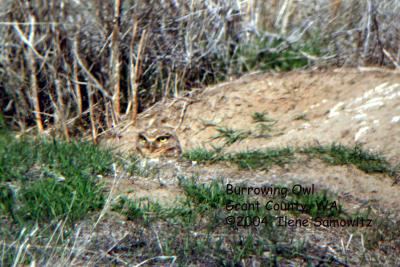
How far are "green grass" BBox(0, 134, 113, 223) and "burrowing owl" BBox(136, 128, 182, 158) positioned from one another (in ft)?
1.92

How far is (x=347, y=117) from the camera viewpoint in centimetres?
609

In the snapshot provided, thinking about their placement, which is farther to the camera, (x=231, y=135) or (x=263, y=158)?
(x=231, y=135)

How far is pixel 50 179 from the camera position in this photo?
16.0 feet

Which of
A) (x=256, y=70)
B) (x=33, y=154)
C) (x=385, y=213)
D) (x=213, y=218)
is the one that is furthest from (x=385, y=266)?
(x=256, y=70)

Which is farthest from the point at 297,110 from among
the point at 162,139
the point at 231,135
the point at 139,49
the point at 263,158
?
the point at 139,49

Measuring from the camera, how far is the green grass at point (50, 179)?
14.8ft

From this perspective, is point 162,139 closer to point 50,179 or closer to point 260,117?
point 260,117

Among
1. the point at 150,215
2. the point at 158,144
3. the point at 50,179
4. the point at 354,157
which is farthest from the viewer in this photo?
the point at 158,144

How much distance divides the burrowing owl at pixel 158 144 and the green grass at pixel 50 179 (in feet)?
1.92

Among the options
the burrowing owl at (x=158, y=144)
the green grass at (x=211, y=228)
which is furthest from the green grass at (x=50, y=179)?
the burrowing owl at (x=158, y=144)

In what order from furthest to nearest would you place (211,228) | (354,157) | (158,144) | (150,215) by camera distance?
(158,144), (354,157), (150,215), (211,228)

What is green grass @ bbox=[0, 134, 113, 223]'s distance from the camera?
450 cm

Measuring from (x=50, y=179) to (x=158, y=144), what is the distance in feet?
4.77

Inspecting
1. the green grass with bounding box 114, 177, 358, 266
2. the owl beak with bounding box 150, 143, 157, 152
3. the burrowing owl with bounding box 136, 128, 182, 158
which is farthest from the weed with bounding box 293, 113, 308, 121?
the green grass with bounding box 114, 177, 358, 266
